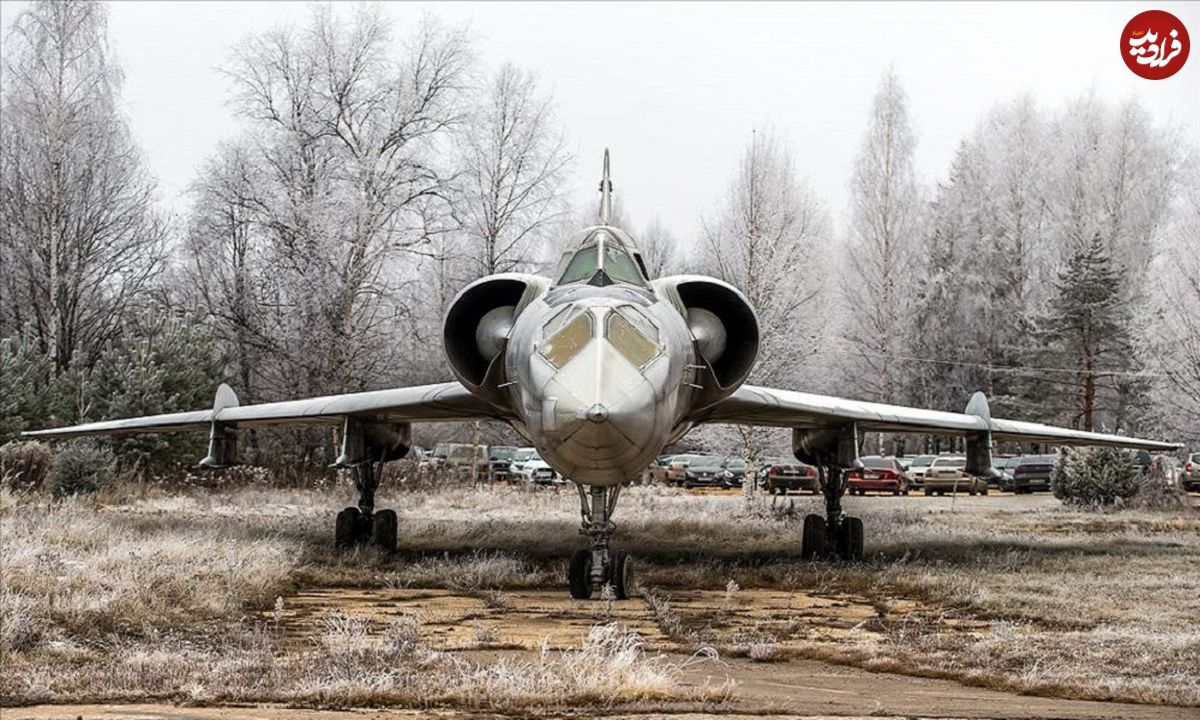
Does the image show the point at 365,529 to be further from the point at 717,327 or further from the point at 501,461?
the point at 501,461

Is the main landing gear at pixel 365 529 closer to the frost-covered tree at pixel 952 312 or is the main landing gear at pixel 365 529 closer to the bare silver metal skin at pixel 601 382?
the bare silver metal skin at pixel 601 382

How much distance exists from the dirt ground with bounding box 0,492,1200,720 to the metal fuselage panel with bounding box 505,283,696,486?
3.80ft

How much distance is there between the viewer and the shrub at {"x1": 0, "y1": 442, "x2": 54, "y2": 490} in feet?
62.7

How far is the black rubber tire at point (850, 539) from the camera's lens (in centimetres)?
1290

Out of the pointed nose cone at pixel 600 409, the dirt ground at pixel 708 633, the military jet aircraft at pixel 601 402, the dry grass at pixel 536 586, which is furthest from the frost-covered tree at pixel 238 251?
the pointed nose cone at pixel 600 409

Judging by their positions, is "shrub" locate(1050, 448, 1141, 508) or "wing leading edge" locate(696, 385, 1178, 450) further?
"shrub" locate(1050, 448, 1141, 508)

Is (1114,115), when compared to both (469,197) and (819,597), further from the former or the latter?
(819,597)

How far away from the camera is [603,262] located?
949cm

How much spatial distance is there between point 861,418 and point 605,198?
3.80m

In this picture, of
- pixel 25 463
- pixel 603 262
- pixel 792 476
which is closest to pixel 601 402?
pixel 603 262

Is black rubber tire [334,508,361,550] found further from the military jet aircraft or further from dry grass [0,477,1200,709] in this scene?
dry grass [0,477,1200,709]

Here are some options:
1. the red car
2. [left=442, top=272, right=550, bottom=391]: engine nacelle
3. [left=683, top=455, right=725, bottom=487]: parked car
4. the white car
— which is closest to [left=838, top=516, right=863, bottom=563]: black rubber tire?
[left=442, top=272, right=550, bottom=391]: engine nacelle

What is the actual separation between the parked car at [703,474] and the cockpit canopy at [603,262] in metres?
27.6

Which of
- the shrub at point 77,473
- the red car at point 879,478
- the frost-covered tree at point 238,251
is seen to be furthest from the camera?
the red car at point 879,478
